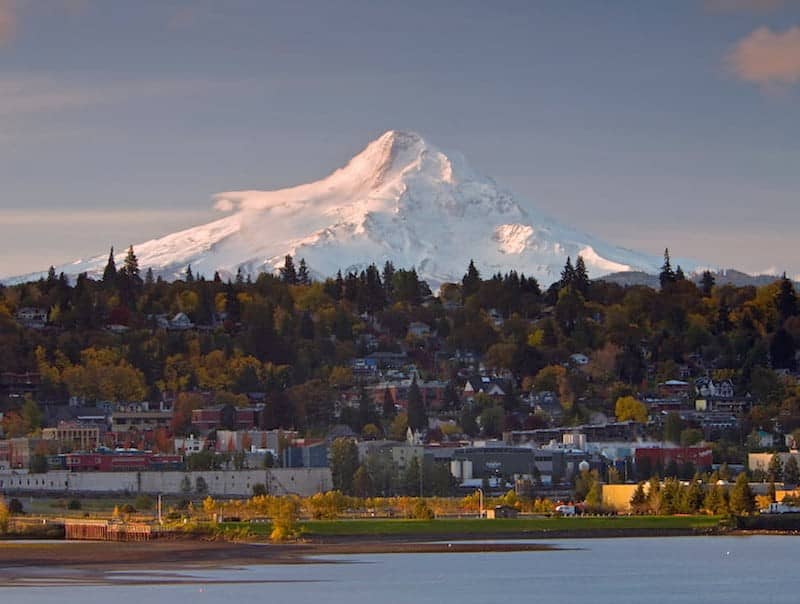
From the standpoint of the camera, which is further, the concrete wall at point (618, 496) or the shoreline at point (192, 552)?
the concrete wall at point (618, 496)

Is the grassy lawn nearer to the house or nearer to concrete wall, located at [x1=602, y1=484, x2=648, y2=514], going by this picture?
the house

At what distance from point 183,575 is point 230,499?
8119 centimetres

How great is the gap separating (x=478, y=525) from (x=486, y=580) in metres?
38.4

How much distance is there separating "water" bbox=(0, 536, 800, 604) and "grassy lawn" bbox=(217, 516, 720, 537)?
14209 millimetres

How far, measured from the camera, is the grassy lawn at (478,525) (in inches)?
5704

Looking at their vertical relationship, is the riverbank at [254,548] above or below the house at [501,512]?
below

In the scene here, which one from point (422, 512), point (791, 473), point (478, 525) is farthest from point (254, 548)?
point (791, 473)

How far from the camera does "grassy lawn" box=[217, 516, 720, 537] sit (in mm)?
144875

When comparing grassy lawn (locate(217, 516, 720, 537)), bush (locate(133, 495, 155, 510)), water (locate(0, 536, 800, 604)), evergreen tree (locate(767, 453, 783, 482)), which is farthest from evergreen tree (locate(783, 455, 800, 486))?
water (locate(0, 536, 800, 604))

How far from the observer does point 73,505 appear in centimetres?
19075

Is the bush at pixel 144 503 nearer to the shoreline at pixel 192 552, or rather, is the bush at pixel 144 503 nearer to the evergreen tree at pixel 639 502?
the shoreline at pixel 192 552

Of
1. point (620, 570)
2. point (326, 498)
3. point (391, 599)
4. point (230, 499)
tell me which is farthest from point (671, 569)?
point (230, 499)

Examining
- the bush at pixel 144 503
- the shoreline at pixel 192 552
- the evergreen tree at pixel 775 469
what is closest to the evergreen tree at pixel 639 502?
the shoreline at pixel 192 552

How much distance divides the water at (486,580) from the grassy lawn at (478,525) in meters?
14.2
